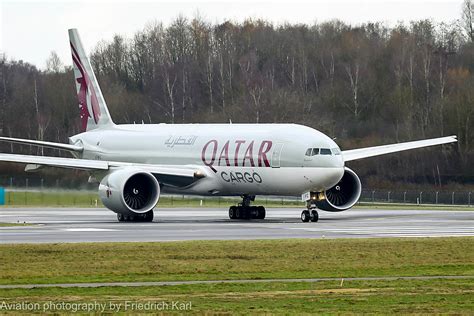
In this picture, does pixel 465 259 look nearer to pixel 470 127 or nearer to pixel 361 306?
pixel 361 306

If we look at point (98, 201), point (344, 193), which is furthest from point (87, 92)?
point (344, 193)

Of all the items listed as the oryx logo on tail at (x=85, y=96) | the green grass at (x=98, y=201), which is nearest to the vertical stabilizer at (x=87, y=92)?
the oryx logo on tail at (x=85, y=96)

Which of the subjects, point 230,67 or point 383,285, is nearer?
point 383,285

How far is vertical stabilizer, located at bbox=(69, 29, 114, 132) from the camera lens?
59844 millimetres

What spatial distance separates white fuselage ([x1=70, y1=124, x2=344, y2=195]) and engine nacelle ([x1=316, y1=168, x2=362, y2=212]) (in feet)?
8.58

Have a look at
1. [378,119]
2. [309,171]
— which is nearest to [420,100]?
[378,119]

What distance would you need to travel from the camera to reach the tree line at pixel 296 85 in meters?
78.2

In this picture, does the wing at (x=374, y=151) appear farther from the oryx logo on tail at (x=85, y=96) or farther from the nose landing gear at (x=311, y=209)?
the oryx logo on tail at (x=85, y=96)

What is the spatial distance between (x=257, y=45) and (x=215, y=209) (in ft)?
126

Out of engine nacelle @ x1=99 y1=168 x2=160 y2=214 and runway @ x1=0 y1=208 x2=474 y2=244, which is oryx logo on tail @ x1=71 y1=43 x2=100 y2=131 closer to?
runway @ x1=0 y1=208 x2=474 y2=244

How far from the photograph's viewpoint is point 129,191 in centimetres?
4869

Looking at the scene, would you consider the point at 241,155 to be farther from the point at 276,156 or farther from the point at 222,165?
the point at 276,156

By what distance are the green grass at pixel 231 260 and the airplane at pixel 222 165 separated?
12.6 meters

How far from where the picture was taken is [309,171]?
47.2m
